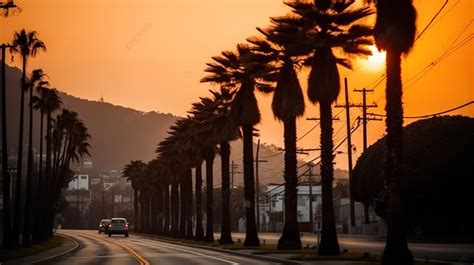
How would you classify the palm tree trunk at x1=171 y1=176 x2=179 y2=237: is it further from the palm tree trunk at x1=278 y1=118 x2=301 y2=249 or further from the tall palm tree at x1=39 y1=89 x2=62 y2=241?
the palm tree trunk at x1=278 y1=118 x2=301 y2=249

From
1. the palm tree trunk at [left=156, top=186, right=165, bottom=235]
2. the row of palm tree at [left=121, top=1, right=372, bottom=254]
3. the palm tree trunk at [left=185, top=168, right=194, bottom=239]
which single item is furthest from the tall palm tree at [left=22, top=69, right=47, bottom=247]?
the palm tree trunk at [left=156, top=186, right=165, bottom=235]

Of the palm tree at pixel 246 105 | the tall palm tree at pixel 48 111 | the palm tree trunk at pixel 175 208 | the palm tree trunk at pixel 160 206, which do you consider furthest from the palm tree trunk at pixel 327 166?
the palm tree trunk at pixel 160 206

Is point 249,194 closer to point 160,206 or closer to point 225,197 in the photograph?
point 225,197

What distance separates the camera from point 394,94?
28078mm

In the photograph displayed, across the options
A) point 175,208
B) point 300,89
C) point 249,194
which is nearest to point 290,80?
point 300,89

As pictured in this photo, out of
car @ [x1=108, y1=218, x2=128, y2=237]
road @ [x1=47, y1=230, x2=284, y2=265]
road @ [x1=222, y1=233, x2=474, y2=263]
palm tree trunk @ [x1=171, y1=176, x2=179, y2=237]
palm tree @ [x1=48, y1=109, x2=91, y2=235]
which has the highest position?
palm tree @ [x1=48, y1=109, x2=91, y2=235]

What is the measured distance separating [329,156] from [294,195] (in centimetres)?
803

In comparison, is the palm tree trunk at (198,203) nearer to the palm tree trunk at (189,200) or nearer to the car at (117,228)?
the palm tree trunk at (189,200)

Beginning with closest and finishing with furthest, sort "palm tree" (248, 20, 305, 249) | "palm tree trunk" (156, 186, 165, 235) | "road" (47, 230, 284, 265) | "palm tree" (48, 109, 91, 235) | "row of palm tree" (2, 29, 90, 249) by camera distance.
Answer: "road" (47, 230, 284, 265), "palm tree" (248, 20, 305, 249), "row of palm tree" (2, 29, 90, 249), "palm tree" (48, 109, 91, 235), "palm tree trunk" (156, 186, 165, 235)

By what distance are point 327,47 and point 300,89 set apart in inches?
288

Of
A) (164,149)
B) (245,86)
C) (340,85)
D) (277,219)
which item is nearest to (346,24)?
(340,85)

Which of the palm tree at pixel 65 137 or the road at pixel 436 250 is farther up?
the palm tree at pixel 65 137

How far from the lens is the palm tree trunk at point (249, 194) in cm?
5478

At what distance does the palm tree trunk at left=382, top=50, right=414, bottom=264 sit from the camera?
27.1 meters
